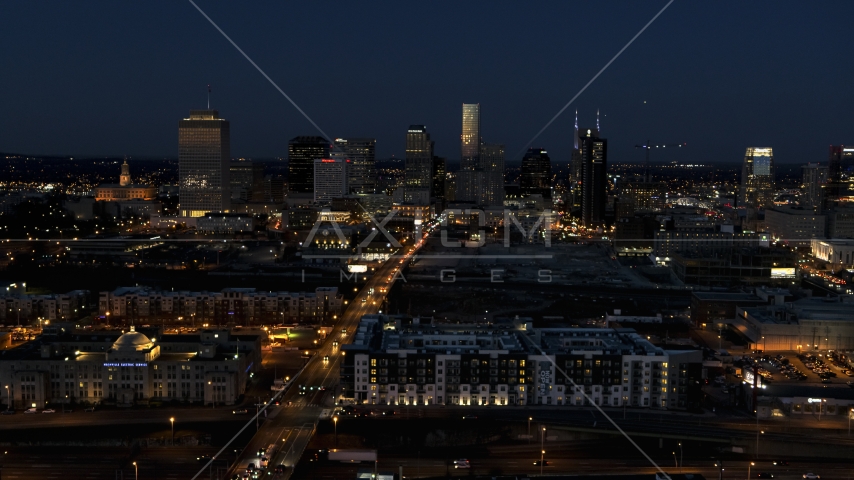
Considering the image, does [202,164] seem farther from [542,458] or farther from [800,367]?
[542,458]

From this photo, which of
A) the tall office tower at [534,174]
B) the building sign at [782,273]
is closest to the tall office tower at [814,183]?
the tall office tower at [534,174]

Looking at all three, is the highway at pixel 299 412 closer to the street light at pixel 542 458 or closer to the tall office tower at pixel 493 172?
the street light at pixel 542 458

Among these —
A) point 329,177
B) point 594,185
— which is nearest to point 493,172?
point 329,177

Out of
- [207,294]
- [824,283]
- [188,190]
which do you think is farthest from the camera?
[188,190]

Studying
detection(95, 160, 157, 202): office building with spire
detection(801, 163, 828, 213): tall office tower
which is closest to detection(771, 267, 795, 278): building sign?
detection(801, 163, 828, 213): tall office tower

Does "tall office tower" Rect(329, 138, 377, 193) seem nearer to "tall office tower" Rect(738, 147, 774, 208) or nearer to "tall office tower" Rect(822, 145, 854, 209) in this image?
"tall office tower" Rect(738, 147, 774, 208)

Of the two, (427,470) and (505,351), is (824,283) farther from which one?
(427,470)

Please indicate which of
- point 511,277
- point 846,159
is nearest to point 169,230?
point 511,277

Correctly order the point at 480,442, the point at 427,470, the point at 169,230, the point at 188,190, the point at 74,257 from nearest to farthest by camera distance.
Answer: the point at 427,470 → the point at 480,442 → the point at 74,257 → the point at 169,230 → the point at 188,190
